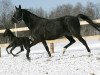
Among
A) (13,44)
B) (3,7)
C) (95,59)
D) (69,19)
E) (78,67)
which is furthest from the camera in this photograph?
(3,7)

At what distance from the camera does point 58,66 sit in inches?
400

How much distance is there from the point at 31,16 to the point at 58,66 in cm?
335

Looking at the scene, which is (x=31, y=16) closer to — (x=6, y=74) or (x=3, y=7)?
(x=6, y=74)

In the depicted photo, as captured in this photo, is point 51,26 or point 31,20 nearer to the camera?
point 51,26

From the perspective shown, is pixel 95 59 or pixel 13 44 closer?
pixel 95 59

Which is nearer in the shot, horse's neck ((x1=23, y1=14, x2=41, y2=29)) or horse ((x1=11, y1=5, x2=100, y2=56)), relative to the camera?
horse ((x1=11, y1=5, x2=100, y2=56))

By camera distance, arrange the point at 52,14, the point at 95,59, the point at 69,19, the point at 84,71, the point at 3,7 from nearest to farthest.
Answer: the point at 84,71, the point at 95,59, the point at 69,19, the point at 3,7, the point at 52,14

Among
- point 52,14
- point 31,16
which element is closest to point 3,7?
point 52,14

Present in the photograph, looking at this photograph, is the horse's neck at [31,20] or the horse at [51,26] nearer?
the horse at [51,26]

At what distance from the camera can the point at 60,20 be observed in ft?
40.3

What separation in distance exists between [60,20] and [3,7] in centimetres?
2971

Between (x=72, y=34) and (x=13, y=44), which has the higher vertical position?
(x=72, y=34)

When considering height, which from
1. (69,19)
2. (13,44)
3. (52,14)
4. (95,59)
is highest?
(69,19)

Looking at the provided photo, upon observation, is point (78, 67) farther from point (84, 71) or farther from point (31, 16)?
point (31, 16)
